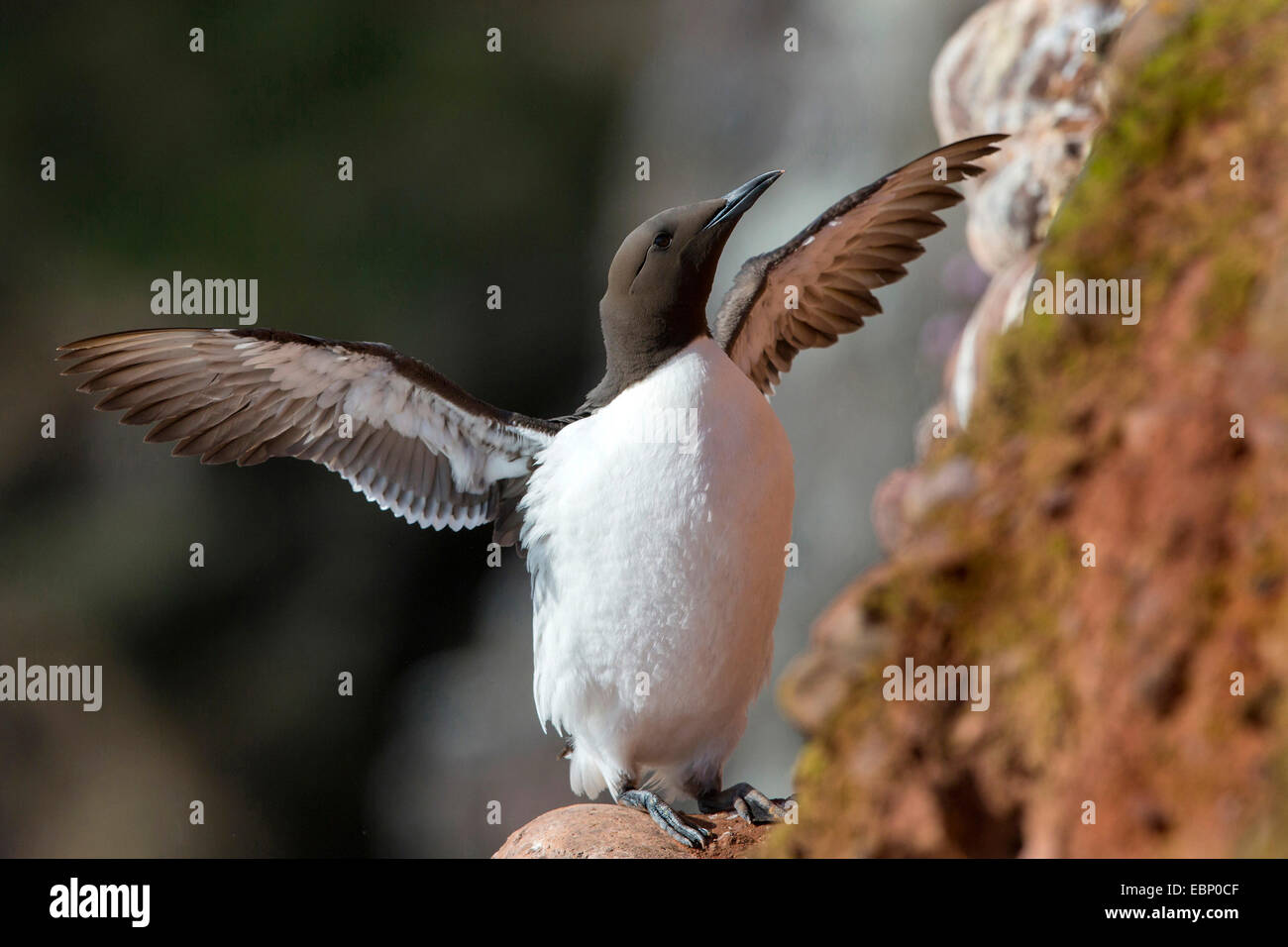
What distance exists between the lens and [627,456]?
3.64 m

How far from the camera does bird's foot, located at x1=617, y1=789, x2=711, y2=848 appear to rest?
3428 mm

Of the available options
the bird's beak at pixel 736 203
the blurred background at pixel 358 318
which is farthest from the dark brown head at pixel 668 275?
the blurred background at pixel 358 318

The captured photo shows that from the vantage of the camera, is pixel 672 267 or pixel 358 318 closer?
pixel 672 267

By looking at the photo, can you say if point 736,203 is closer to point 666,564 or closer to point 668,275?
point 668,275

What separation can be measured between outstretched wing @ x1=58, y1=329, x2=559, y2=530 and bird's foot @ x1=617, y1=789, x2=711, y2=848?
113cm

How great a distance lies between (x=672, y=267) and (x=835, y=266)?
1054mm

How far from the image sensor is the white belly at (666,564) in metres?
3.59

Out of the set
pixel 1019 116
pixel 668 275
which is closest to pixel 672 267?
pixel 668 275

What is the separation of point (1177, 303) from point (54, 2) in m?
6.61

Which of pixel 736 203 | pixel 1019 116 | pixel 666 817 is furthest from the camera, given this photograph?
pixel 1019 116

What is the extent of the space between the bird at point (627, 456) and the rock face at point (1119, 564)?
1.76 meters

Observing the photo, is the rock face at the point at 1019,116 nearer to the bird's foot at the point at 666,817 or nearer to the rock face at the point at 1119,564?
the bird's foot at the point at 666,817

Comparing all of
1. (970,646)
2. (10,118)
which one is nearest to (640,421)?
(970,646)

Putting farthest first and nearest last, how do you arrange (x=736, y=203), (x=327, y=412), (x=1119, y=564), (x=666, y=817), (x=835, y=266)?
1. (x=835, y=266)
2. (x=327, y=412)
3. (x=736, y=203)
4. (x=666, y=817)
5. (x=1119, y=564)
